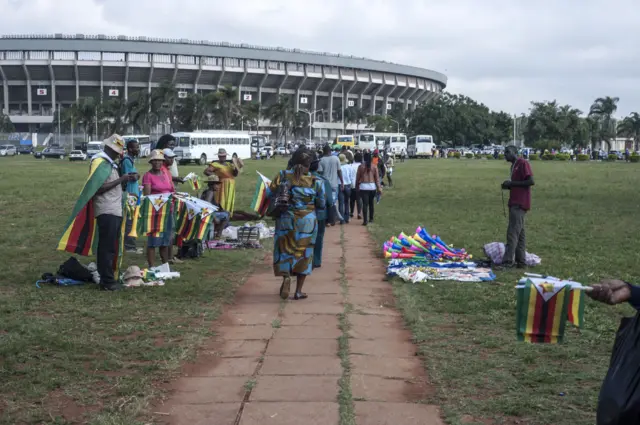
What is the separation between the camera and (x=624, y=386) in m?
2.70

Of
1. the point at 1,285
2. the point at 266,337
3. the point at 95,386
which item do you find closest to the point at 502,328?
the point at 266,337

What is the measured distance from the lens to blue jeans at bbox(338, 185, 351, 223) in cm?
1616

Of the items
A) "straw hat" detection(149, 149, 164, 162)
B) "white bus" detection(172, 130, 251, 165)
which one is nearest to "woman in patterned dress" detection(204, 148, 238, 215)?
"straw hat" detection(149, 149, 164, 162)

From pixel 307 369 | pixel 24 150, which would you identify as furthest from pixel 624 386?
pixel 24 150

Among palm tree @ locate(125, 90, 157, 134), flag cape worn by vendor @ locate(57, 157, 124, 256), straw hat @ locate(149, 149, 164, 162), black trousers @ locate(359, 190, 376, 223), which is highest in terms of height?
palm tree @ locate(125, 90, 157, 134)

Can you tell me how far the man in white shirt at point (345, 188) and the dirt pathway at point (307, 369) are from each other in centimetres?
764

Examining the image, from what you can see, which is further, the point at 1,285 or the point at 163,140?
the point at 163,140

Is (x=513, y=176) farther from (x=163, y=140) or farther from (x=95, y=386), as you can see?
(x=95, y=386)

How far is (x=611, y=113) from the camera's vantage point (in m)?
93.6

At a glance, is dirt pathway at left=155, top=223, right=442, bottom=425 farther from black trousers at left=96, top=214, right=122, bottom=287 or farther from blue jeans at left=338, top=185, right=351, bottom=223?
blue jeans at left=338, top=185, right=351, bottom=223

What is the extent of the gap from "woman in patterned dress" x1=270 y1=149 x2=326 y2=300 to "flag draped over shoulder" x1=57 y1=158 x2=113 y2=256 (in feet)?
5.72

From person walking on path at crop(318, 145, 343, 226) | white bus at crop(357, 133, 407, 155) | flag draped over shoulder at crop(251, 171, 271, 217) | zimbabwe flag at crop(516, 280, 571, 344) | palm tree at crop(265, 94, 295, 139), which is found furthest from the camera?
palm tree at crop(265, 94, 295, 139)

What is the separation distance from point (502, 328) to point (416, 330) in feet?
2.42

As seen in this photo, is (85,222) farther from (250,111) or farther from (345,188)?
(250,111)
